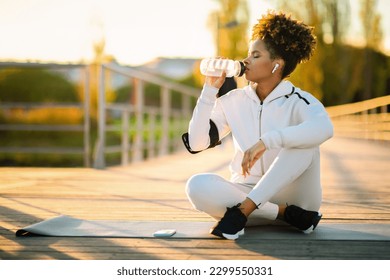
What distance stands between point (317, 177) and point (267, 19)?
1.79 ft

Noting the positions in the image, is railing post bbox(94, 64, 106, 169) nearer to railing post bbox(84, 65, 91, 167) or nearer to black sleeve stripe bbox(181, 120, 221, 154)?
railing post bbox(84, 65, 91, 167)

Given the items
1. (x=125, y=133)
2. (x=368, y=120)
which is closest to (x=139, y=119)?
(x=125, y=133)

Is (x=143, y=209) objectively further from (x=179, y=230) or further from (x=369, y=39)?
(x=369, y=39)

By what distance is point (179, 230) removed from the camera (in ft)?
7.06

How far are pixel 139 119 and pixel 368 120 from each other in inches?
207

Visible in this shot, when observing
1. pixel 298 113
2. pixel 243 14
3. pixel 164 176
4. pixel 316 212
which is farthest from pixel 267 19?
pixel 243 14

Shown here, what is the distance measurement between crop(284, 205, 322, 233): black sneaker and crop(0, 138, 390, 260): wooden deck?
0.14m

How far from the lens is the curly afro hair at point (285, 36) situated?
221 cm

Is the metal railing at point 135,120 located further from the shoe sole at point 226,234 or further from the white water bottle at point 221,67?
the shoe sole at point 226,234

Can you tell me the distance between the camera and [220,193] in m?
2.12

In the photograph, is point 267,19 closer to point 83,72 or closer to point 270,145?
point 270,145

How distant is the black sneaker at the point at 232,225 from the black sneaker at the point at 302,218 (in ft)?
0.60

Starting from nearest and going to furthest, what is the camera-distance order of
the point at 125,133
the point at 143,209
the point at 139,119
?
the point at 143,209
the point at 125,133
the point at 139,119
